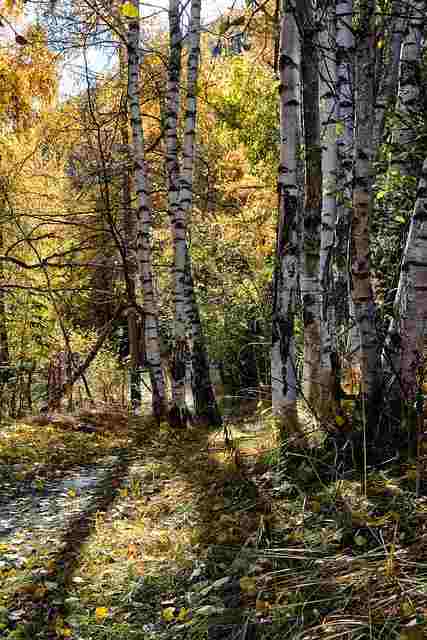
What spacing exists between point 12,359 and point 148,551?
372 inches

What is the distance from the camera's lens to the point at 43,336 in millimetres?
13148

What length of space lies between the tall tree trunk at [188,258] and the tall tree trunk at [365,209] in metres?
4.85

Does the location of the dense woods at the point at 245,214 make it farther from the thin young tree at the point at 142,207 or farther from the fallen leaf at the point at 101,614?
the fallen leaf at the point at 101,614

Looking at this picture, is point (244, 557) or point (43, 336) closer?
point (244, 557)

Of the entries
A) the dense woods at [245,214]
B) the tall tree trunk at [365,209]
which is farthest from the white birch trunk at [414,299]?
the tall tree trunk at [365,209]

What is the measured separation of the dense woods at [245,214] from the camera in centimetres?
379

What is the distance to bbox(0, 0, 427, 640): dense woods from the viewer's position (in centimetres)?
379

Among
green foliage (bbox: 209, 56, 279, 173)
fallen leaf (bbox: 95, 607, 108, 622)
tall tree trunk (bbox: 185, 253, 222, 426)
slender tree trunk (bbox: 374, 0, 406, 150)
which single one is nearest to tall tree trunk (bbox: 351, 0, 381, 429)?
fallen leaf (bbox: 95, 607, 108, 622)

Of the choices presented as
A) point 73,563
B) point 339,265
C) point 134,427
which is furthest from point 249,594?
point 134,427

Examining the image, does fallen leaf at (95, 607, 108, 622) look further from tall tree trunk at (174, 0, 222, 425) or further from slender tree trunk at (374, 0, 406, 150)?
slender tree trunk at (374, 0, 406, 150)

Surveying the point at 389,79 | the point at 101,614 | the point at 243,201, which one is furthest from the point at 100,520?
the point at 243,201

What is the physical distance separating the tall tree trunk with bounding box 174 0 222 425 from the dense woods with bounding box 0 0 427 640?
0.03m

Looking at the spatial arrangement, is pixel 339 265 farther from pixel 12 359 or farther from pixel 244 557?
pixel 12 359

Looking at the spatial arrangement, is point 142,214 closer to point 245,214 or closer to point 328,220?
point 328,220
